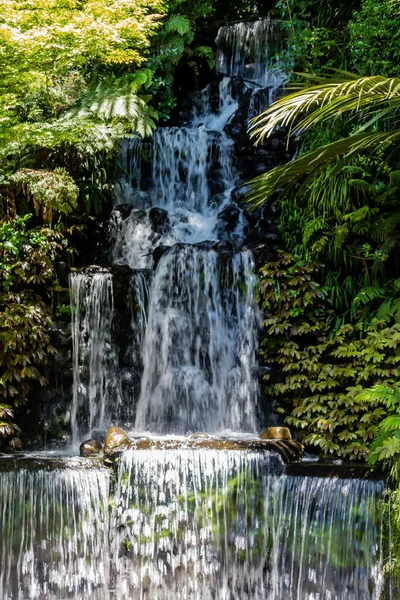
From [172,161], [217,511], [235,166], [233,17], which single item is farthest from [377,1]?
[217,511]

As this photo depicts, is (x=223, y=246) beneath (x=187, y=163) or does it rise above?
beneath

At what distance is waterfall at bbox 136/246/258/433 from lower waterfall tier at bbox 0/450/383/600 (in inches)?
82.5

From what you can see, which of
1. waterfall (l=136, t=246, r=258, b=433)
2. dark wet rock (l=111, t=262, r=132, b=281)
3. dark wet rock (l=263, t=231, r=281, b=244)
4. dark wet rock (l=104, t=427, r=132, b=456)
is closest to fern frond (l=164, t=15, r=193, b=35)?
dark wet rock (l=263, t=231, r=281, b=244)

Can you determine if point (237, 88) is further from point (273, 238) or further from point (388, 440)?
point (388, 440)

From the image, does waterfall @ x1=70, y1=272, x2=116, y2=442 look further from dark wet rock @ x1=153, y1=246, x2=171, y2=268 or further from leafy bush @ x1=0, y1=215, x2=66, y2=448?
dark wet rock @ x1=153, y1=246, x2=171, y2=268

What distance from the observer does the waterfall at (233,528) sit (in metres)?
6.07

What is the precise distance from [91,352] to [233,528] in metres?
3.43

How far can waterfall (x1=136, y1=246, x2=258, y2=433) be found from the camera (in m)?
8.70

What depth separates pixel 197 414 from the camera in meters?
8.70

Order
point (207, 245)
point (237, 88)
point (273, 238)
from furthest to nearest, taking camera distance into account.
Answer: point (237, 88)
point (207, 245)
point (273, 238)

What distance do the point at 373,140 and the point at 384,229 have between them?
1.69 m

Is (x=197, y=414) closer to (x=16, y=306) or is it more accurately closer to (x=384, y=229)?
(x=16, y=306)

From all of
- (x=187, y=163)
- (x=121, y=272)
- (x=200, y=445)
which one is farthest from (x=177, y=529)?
(x=187, y=163)

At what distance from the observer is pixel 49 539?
20.9 feet
